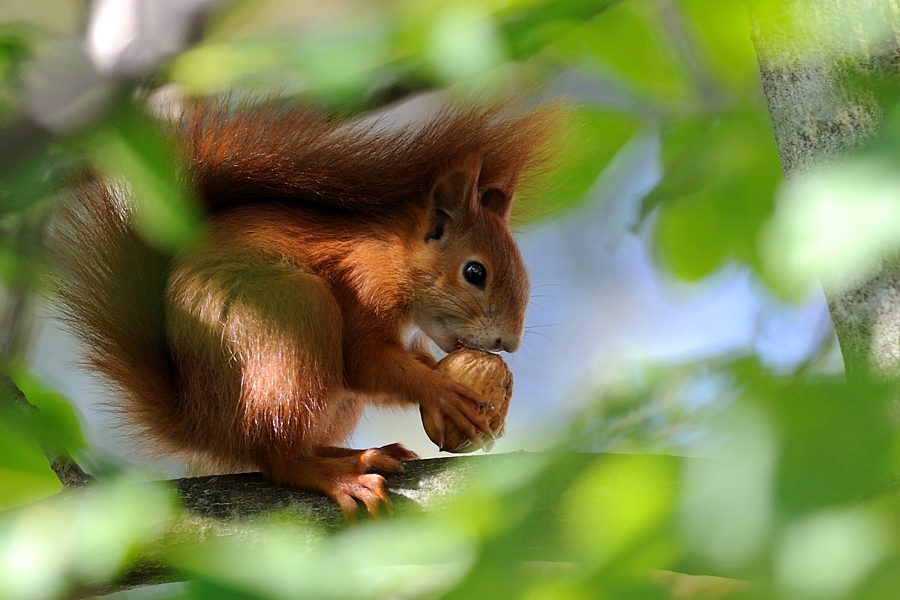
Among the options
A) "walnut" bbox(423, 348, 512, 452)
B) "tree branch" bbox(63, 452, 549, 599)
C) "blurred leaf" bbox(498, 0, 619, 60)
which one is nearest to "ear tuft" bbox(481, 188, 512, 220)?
"walnut" bbox(423, 348, 512, 452)

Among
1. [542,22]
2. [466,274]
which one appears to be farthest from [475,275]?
[542,22]

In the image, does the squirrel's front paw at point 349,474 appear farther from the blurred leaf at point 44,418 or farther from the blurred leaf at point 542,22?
the blurred leaf at point 542,22

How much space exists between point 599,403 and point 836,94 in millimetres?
712

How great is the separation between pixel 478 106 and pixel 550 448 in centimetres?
182

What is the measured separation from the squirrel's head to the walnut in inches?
4.9

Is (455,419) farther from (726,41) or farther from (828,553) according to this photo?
(828,553)

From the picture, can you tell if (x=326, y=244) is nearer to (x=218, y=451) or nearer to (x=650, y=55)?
(x=218, y=451)

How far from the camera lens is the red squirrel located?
6.15 ft

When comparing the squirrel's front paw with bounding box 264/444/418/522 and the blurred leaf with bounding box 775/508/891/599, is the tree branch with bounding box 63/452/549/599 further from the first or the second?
the blurred leaf with bounding box 775/508/891/599

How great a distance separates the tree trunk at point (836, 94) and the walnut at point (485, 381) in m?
0.94

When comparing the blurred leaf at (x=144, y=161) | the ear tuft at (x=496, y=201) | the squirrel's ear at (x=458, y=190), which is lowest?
the blurred leaf at (x=144, y=161)

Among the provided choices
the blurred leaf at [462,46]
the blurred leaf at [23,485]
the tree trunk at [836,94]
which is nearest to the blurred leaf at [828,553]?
the tree trunk at [836,94]

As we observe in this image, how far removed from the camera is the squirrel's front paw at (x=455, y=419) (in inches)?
74.9

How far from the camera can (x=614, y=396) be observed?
62 cm
